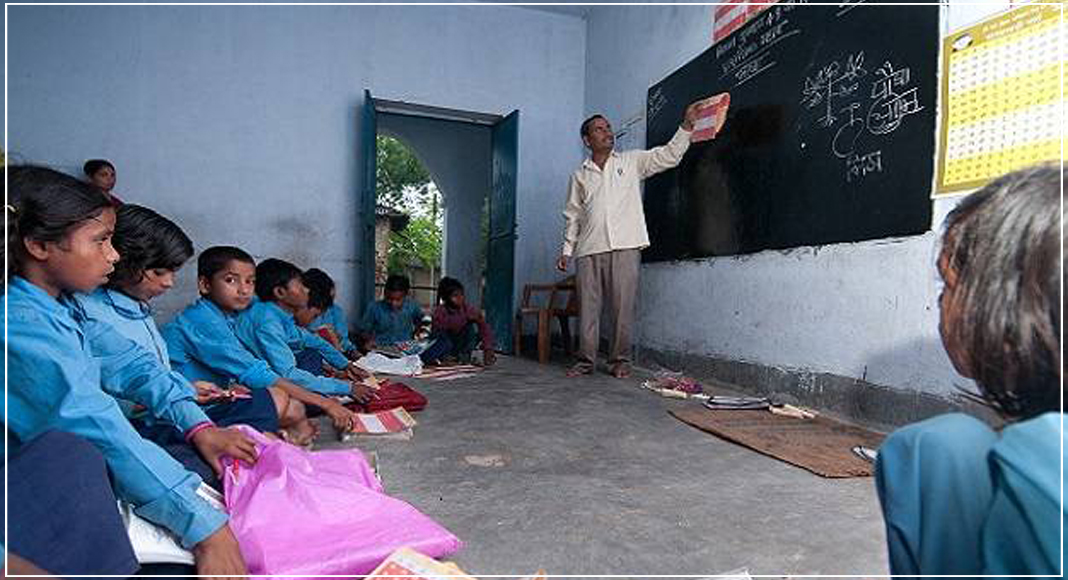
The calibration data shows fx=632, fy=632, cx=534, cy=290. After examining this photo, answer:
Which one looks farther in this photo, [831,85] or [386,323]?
[386,323]

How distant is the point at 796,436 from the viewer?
7.66ft

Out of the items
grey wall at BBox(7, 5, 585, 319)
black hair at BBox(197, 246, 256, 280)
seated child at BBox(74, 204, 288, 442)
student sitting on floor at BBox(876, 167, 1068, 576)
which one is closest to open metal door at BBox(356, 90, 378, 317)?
grey wall at BBox(7, 5, 585, 319)

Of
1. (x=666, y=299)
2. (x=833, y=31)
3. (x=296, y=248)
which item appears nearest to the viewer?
(x=833, y=31)

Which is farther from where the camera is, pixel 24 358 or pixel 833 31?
pixel 833 31

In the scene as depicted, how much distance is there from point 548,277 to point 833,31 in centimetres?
323

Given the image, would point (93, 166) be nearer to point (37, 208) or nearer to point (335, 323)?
point (335, 323)

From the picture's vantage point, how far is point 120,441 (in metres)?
0.98

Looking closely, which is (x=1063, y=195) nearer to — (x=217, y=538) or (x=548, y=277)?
(x=217, y=538)

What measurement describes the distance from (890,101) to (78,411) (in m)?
2.82

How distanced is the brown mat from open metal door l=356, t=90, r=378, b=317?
328 cm

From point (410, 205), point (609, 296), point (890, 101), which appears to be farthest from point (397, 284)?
point (410, 205)

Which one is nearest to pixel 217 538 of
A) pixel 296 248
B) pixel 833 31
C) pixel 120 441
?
pixel 120 441

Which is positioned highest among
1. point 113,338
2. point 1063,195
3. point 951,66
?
point 951,66

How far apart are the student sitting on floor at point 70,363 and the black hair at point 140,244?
1.56 ft
